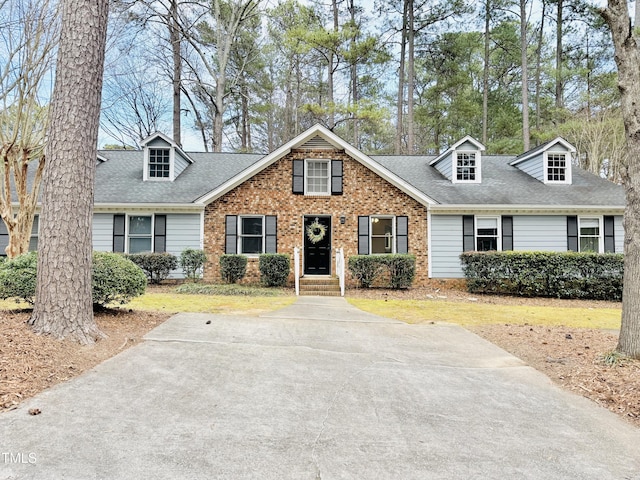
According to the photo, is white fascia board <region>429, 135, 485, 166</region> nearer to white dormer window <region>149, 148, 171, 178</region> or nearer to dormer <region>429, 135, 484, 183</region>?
dormer <region>429, 135, 484, 183</region>

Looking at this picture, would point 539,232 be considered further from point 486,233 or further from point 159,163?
point 159,163

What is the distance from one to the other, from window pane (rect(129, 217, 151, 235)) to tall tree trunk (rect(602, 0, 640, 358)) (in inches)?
480

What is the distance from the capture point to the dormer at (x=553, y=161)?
44.1 feet

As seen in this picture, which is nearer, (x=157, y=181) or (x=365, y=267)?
(x=365, y=267)

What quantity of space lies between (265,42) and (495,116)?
1399 centimetres

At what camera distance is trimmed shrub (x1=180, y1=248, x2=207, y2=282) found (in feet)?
37.2

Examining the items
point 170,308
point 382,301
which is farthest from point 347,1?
point 170,308

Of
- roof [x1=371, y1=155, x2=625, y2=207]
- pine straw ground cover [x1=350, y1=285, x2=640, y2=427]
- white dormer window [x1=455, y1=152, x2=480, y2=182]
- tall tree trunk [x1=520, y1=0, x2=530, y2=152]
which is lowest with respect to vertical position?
pine straw ground cover [x1=350, y1=285, x2=640, y2=427]

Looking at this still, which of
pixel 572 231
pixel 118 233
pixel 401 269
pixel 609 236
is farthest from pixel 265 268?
pixel 609 236

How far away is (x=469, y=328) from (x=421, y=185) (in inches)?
317

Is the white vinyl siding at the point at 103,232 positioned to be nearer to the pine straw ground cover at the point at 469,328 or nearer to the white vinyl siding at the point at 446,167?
the pine straw ground cover at the point at 469,328

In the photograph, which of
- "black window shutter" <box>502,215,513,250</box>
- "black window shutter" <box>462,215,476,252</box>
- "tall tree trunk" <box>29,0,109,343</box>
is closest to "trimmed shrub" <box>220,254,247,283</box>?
"tall tree trunk" <box>29,0,109,343</box>

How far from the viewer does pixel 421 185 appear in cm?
1351

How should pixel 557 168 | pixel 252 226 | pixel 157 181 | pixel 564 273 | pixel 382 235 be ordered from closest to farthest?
pixel 564 273
pixel 252 226
pixel 382 235
pixel 157 181
pixel 557 168
